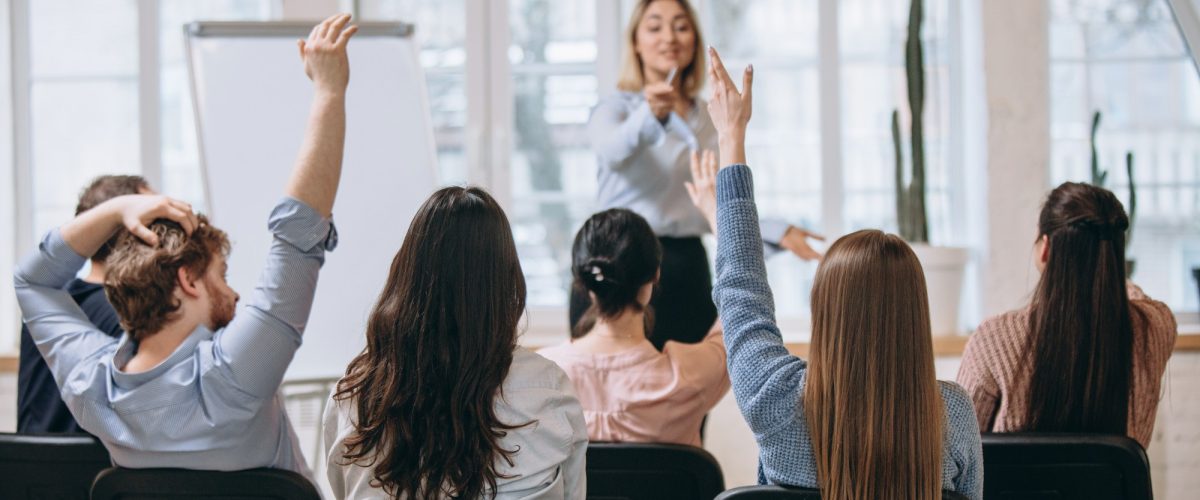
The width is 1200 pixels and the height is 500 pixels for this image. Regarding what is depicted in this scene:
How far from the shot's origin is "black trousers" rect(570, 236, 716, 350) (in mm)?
2744

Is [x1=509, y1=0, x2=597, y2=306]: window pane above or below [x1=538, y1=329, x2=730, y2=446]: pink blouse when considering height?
above

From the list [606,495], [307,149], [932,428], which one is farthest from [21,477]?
[932,428]

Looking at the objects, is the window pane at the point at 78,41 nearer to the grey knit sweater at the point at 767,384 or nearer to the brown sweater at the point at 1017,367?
the grey knit sweater at the point at 767,384

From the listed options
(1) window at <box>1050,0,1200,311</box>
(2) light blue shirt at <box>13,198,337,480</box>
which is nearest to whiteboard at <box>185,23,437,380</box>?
(2) light blue shirt at <box>13,198,337,480</box>

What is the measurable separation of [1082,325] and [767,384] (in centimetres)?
69

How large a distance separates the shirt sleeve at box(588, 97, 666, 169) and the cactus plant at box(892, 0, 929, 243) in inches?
39.9

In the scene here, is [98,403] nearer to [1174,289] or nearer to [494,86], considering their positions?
[494,86]

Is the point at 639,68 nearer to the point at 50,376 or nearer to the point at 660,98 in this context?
the point at 660,98

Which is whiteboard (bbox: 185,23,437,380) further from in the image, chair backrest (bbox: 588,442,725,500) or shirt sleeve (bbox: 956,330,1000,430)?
shirt sleeve (bbox: 956,330,1000,430)

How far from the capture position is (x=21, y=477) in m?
1.69

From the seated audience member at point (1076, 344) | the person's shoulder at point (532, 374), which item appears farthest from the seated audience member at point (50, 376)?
the seated audience member at point (1076, 344)

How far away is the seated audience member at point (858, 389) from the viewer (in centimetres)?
138

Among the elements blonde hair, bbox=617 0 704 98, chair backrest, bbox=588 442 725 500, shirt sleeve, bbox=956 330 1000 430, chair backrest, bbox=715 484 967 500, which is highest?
blonde hair, bbox=617 0 704 98

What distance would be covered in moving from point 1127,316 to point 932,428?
64 centimetres
